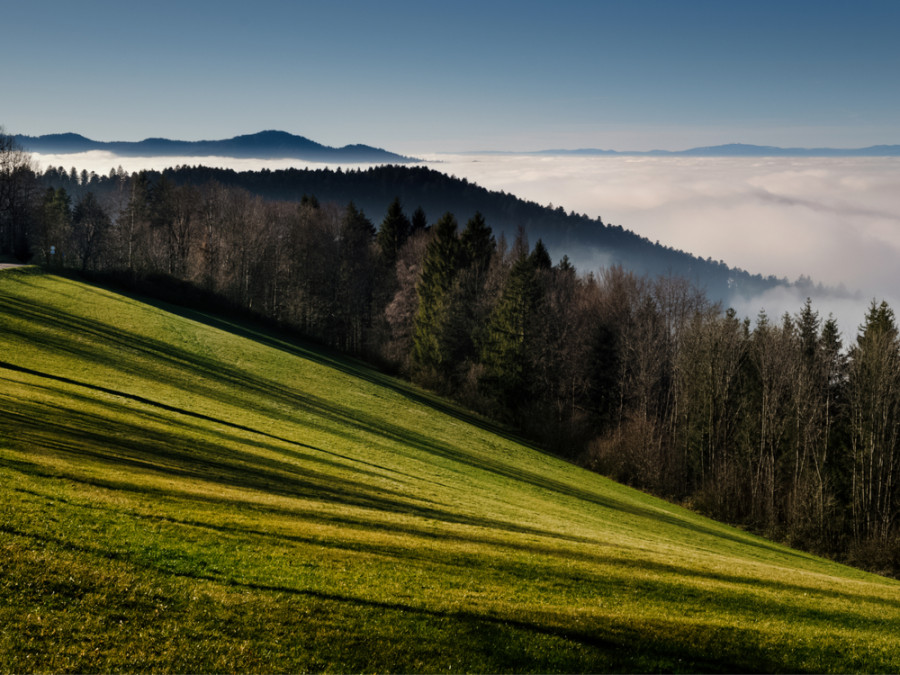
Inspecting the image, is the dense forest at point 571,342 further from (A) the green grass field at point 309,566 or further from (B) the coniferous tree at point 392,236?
(A) the green grass field at point 309,566

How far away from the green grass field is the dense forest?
22361mm

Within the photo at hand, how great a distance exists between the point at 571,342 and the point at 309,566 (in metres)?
62.6

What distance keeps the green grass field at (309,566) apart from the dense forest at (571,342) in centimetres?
2236

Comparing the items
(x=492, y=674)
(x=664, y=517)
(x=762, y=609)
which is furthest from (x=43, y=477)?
(x=664, y=517)

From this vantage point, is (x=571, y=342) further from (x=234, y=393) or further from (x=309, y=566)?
(x=309, y=566)

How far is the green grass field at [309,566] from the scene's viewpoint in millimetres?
10070

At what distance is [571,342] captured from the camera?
240ft

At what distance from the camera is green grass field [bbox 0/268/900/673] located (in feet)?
33.0

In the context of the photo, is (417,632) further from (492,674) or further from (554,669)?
(554,669)

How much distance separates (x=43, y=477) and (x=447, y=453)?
26.3 m

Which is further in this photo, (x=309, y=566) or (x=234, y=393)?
(x=234, y=393)

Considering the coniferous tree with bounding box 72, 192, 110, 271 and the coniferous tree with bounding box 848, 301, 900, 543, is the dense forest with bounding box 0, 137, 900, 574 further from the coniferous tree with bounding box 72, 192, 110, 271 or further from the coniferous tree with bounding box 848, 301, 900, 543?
the coniferous tree with bounding box 72, 192, 110, 271

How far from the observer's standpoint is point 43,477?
589 inches

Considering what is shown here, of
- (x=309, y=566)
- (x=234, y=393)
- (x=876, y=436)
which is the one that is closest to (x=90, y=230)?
(x=234, y=393)
